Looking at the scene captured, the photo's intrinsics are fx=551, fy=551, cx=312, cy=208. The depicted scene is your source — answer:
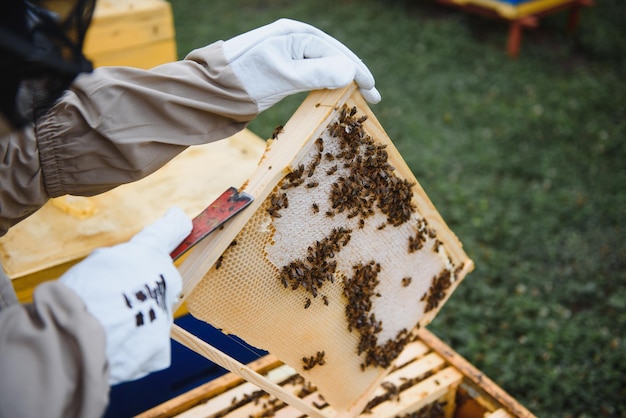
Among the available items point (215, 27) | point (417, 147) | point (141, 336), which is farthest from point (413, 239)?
point (215, 27)

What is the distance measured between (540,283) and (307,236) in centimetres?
301

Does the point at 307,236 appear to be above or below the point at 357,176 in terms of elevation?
below

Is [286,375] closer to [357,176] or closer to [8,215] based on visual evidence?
[357,176]

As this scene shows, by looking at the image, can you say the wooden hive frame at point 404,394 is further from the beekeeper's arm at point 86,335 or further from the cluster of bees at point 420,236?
the beekeeper's arm at point 86,335

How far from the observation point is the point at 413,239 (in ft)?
8.31

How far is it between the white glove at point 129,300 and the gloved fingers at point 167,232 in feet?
0.10

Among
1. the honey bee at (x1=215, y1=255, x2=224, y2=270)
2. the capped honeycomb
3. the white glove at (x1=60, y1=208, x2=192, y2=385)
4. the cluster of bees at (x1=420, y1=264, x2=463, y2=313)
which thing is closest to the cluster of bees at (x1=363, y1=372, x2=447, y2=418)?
the capped honeycomb

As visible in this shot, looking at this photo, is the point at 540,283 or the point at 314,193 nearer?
the point at 314,193

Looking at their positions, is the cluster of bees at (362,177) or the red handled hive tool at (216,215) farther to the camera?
the cluster of bees at (362,177)

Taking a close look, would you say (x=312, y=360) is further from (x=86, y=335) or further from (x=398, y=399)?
(x=86, y=335)

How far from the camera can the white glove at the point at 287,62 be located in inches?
79.3

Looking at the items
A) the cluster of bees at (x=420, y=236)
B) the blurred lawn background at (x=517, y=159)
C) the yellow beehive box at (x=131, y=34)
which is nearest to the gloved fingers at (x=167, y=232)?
the cluster of bees at (x=420, y=236)

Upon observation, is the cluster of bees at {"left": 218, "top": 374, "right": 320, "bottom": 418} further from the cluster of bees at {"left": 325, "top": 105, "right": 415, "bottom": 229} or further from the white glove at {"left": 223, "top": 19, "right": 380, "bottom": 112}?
the white glove at {"left": 223, "top": 19, "right": 380, "bottom": 112}

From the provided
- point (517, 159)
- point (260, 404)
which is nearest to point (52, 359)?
point (260, 404)
